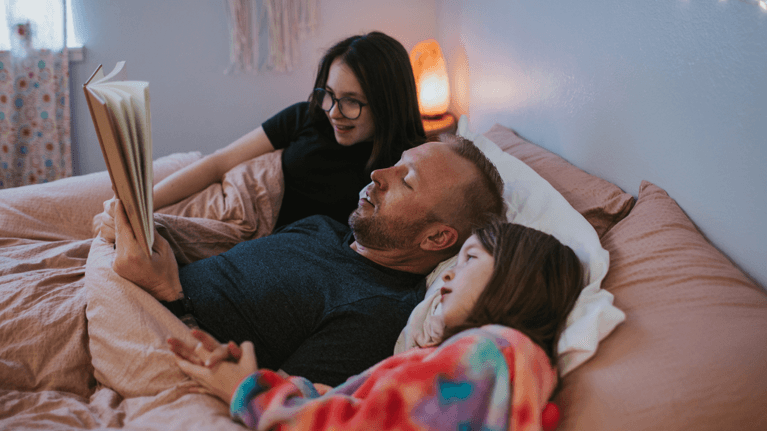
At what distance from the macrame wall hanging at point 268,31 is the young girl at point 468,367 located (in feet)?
7.19

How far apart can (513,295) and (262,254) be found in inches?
26.7

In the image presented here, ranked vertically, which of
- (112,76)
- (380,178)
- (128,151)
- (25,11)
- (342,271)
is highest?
(25,11)

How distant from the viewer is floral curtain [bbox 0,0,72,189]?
93.7 inches

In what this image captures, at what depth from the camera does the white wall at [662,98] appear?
2.64ft

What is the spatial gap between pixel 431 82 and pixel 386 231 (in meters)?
1.44

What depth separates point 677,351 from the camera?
69 cm

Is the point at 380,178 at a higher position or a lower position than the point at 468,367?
higher

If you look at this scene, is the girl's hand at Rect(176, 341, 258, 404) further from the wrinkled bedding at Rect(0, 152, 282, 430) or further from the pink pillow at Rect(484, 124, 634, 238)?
the pink pillow at Rect(484, 124, 634, 238)

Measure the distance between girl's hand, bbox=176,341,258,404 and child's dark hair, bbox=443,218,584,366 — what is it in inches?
14.0

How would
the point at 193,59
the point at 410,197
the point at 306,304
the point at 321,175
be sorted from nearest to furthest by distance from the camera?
the point at 306,304
the point at 410,197
the point at 321,175
the point at 193,59

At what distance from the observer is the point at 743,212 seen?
2.69 feet

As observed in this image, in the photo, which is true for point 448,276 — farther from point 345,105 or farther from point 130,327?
point 345,105

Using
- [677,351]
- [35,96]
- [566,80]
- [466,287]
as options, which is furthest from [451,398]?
[35,96]

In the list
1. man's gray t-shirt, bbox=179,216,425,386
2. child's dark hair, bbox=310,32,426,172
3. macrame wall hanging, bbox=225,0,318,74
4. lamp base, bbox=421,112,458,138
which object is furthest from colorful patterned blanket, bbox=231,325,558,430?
macrame wall hanging, bbox=225,0,318,74
